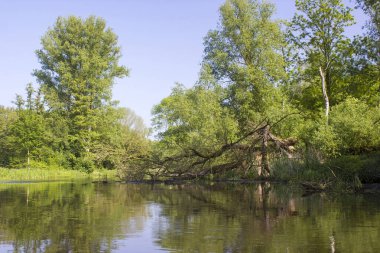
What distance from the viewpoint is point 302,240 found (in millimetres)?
9961

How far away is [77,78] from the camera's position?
2491 inches

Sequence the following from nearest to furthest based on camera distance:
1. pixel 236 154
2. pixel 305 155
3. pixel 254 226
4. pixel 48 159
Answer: pixel 254 226 → pixel 305 155 → pixel 236 154 → pixel 48 159

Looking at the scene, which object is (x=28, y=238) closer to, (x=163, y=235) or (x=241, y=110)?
(x=163, y=235)

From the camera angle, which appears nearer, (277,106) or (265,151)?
(265,151)

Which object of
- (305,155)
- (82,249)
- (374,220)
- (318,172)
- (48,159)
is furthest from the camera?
(48,159)

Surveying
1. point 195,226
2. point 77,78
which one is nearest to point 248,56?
point 77,78

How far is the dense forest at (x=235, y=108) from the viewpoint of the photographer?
2817 cm

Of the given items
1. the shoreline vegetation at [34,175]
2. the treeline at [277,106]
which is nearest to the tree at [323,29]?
the treeline at [277,106]

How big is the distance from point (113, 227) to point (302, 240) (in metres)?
4.96

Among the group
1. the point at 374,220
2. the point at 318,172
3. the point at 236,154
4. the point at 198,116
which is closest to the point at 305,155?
the point at 318,172

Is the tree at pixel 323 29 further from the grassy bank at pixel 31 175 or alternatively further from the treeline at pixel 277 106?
the grassy bank at pixel 31 175

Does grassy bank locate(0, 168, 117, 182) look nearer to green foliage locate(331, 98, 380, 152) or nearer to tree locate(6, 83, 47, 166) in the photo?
tree locate(6, 83, 47, 166)

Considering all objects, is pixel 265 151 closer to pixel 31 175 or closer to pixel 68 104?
pixel 31 175

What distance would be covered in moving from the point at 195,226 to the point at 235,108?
113 ft
